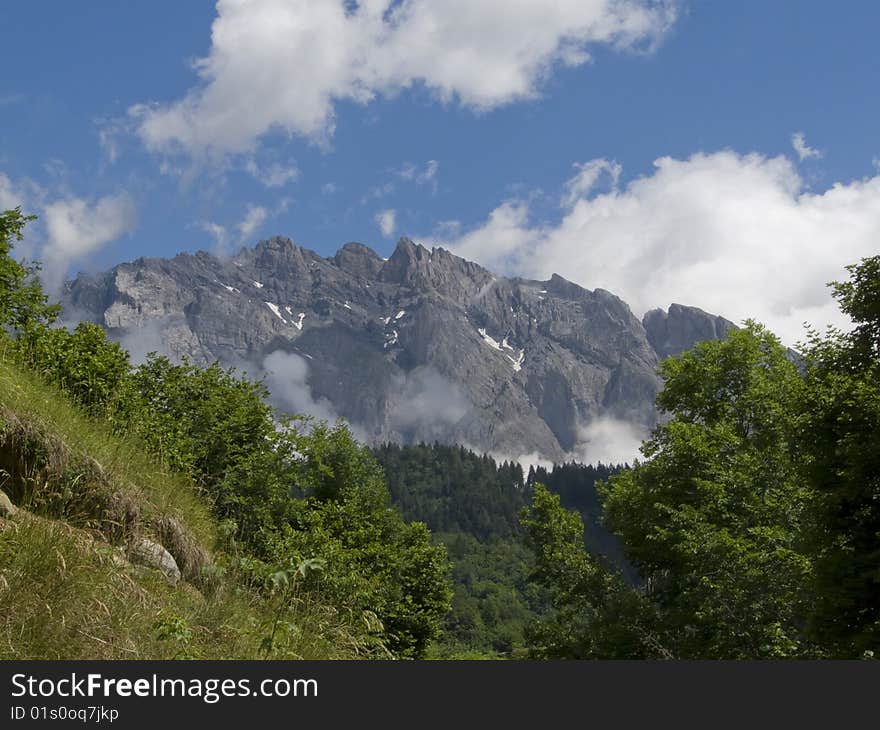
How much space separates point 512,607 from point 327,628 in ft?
607

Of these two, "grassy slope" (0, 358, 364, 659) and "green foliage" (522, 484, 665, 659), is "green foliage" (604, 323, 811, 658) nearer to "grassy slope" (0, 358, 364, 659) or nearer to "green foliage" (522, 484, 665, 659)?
"green foliage" (522, 484, 665, 659)

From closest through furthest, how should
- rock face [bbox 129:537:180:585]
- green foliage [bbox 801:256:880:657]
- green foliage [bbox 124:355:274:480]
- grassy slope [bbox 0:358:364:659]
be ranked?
1. grassy slope [bbox 0:358:364:659]
2. rock face [bbox 129:537:180:585]
3. green foliage [bbox 801:256:880:657]
4. green foliage [bbox 124:355:274:480]

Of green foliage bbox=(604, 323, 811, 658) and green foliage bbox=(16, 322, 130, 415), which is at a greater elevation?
green foliage bbox=(16, 322, 130, 415)

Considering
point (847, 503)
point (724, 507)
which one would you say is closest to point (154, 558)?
point (847, 503)

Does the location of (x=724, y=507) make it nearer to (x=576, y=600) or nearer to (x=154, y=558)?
(x=576, y=600)

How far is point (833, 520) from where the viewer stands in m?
17.5

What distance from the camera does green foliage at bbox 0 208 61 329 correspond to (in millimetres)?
31484

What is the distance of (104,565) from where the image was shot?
6.21 m

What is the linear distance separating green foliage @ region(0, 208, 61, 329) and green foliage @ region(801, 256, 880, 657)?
28.8m

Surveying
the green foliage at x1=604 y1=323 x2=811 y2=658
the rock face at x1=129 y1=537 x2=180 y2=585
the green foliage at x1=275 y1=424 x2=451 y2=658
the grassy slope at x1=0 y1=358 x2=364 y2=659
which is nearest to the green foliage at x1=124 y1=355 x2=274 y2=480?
the green foliage at x1=275 y1=424 x2=451 y2=658

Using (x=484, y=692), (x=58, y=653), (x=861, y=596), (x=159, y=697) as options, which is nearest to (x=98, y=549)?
(x=58, y=653)

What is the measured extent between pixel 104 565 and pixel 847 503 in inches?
656

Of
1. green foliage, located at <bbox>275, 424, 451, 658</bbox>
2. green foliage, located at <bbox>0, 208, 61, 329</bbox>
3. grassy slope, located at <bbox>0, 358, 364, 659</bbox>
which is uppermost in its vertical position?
green foliage, located at <bbox>0, 208, 61, 329</bbox>

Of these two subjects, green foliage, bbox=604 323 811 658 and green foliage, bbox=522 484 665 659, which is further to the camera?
green foliage, bbox=522 484 665 659
